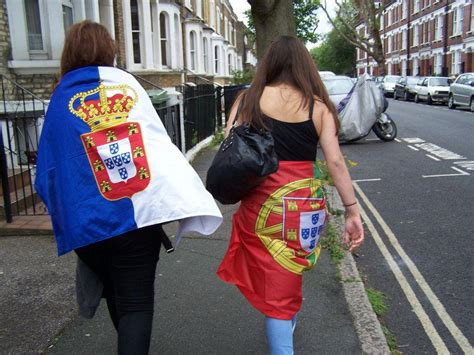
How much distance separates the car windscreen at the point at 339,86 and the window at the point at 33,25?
8370 millimetres

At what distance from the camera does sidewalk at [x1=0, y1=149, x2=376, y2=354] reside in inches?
128

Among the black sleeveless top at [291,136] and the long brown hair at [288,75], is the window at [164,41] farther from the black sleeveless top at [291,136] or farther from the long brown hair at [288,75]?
the black sleeveless top at [291,136]

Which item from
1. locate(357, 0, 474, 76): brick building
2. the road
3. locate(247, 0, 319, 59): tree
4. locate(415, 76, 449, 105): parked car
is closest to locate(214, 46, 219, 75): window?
locate(415, 76, 449, 105): parked car

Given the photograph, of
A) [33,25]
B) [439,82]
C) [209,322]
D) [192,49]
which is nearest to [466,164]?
[209,322]

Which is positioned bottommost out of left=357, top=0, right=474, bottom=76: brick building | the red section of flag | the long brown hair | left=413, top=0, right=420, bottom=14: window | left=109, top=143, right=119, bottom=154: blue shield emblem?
the red section of flag

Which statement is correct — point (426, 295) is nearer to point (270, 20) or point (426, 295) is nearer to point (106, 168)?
point (106, 168)

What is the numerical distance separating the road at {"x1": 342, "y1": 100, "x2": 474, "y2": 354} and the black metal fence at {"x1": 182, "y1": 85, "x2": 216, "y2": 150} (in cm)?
341

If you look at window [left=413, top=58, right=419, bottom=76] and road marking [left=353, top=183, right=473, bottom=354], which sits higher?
window [left=413, top=58, right=419, bottom=76]

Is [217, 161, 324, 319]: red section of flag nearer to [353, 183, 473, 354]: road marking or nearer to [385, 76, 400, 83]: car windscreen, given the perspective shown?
[353, 183, 473, 354]: road marking

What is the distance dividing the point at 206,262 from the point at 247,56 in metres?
66.4

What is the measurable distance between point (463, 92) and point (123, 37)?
15.8 metres

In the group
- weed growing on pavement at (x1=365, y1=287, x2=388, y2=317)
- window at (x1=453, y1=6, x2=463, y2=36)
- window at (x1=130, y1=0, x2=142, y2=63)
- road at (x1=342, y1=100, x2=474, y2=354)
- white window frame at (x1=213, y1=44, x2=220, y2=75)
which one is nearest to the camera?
road at (x1=342, y1=100, x2=474, y2=354)

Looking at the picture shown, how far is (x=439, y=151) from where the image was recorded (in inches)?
444

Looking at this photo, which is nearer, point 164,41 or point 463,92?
point 164,41
